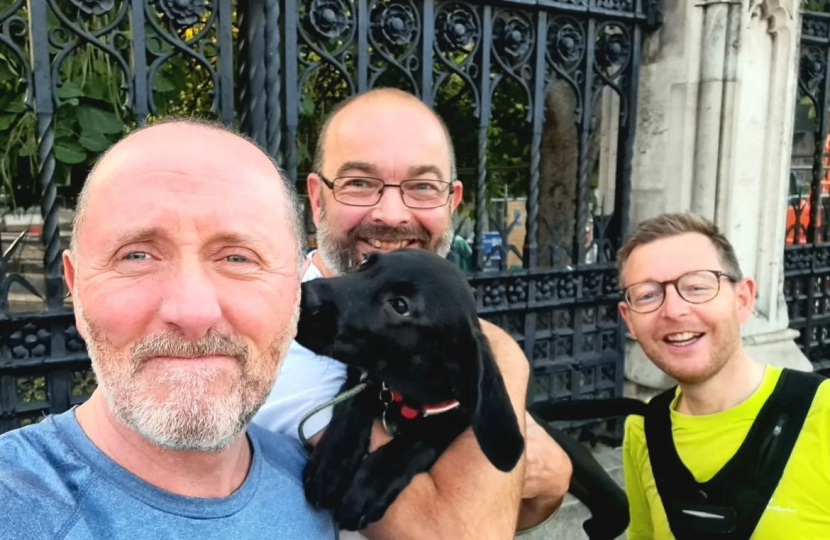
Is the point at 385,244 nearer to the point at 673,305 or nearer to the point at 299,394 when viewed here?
the point at 299,394

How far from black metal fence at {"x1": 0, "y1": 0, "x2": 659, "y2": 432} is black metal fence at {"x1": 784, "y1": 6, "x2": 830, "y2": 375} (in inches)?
59.6

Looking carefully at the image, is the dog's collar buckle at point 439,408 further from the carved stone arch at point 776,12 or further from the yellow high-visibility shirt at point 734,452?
the carved stone arch at point 776,12

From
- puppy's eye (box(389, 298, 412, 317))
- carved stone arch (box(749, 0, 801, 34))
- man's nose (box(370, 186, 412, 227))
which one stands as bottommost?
puppy's eye (box(389, 298, 412, 317))

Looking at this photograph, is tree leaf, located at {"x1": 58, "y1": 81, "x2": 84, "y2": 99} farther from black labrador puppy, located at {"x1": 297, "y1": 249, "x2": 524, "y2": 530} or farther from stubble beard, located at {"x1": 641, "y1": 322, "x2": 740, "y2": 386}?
stubble beard, located at {"x1": 641, "y1": 322, "x2": 740, "y2": 386}

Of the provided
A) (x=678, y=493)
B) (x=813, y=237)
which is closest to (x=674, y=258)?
(x=678, y=493)

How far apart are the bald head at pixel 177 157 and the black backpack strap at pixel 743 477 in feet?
5.93

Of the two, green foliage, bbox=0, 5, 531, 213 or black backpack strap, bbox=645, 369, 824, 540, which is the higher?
green foliage, bbox=0, 5, 531, 213

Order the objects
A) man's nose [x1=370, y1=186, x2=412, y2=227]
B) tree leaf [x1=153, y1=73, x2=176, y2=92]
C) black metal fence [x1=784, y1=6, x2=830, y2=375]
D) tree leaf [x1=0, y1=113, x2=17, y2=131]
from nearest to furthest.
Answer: man's nose [x1=370, y1=186, x2=412, y2=227] → tree leaf [x1=0, y1=113, x2=17, y2=131] → tree leaf [x1=153, y1=73, x2=176, y2=92] → black metal fence [x1=784, y1=6, x2=830, y2=375]

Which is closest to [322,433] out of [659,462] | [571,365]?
[659,462]

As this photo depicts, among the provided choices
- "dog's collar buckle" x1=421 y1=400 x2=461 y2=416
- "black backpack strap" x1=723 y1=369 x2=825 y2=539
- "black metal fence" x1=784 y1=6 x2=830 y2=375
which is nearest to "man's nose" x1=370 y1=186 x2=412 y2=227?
"dog's collar buckle" x1=421 y1=400 x2=461 y2=416

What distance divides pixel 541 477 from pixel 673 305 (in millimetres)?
841

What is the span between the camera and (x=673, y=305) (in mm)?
2434

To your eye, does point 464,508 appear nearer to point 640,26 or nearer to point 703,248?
point 703,248

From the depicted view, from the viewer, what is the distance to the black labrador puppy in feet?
5.61
